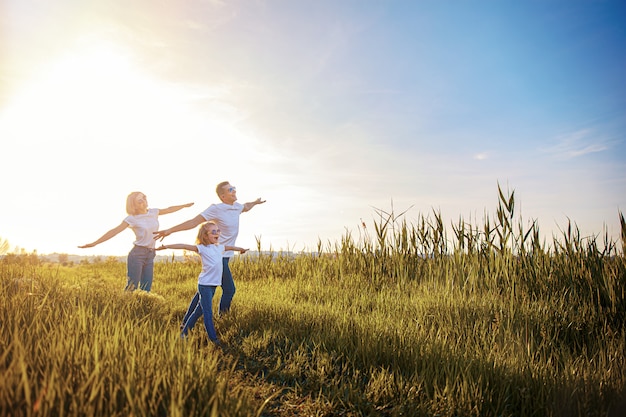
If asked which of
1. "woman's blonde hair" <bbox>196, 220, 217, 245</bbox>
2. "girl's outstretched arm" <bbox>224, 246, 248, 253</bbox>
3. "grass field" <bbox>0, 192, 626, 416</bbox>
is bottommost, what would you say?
"grass field" <bbox>0, 192, 626, 416</bbox>

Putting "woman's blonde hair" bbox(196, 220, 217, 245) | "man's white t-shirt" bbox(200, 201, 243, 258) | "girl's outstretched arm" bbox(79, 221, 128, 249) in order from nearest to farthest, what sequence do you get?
"woman's blonde hair" bbox(196, 220, 217, 245), "man's white t-shirt" bbox(200, 201, 243, 258), "girl's outstretched arm" bbox(79, 221, 128, 249)

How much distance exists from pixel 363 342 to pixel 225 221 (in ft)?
8.77

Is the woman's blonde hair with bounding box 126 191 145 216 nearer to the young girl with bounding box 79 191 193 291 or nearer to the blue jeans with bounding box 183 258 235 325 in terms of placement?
the young girl with bounding box 79 191 193 291

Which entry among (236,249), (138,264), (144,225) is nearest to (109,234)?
(144,225)

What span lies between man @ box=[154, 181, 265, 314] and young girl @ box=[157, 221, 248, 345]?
2.24ft

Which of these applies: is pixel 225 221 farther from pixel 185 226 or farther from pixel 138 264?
pixel 138 264

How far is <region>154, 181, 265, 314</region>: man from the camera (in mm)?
6215

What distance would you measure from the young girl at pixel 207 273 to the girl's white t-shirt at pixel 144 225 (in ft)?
7.52

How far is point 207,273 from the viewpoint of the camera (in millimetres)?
5340

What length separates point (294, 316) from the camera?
607cm

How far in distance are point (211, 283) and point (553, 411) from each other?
3.67m

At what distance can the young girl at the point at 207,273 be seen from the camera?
5270mm

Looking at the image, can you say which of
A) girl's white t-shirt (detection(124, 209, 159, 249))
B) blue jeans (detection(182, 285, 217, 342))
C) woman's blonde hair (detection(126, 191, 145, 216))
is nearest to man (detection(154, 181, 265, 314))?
blue jeans (detection(182, 285, 217, 342))

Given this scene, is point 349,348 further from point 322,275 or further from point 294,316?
point 322,275
